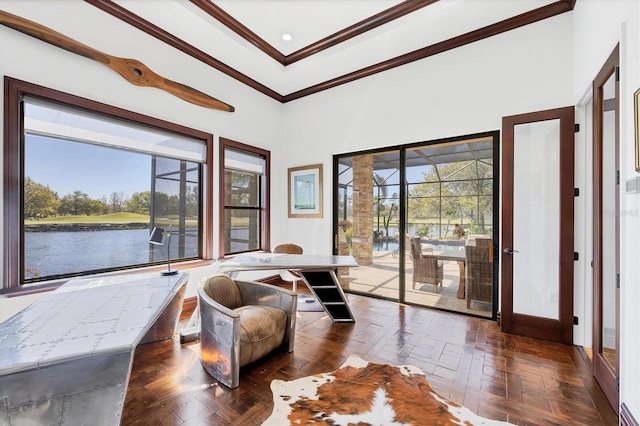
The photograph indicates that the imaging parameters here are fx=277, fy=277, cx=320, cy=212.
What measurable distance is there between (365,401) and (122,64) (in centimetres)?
407

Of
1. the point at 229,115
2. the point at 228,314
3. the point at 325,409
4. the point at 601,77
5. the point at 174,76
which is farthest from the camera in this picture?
the point at 229,115

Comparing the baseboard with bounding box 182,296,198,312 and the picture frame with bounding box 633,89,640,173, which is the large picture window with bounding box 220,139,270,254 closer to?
the baseboard with bounding box 182,296,198,312

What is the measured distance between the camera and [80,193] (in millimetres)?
3023

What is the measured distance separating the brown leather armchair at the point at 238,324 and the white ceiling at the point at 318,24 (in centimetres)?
298

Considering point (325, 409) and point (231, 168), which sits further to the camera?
point (231, 168)

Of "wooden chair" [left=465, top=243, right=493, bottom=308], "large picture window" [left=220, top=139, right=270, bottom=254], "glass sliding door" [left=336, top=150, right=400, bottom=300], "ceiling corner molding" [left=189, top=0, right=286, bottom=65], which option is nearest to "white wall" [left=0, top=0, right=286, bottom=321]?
"large picture window" [left=220, top=139, right=270, bottom=254]

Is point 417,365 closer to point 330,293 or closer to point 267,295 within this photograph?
point 330,293

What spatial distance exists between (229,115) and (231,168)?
83cm

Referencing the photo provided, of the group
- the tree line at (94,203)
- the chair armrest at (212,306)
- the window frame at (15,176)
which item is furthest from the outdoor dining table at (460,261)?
the window frame at (15,176)

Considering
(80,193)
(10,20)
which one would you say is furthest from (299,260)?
(10,20)

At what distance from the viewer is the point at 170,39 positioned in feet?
11.5

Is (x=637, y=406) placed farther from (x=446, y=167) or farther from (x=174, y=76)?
(x=174, y=76)

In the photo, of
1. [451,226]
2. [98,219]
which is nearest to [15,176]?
[98,219]

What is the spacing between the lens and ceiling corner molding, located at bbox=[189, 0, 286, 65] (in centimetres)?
307
